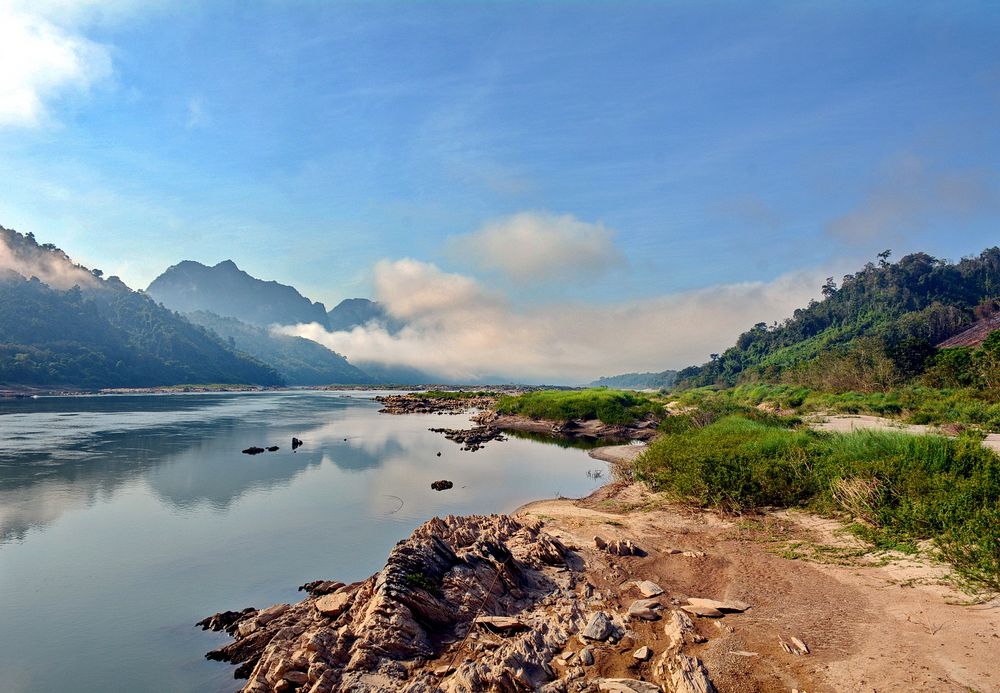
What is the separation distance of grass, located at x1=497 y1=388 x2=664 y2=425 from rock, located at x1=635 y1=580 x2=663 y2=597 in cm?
4762

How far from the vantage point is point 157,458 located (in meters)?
36.4

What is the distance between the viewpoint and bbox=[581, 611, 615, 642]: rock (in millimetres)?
8998

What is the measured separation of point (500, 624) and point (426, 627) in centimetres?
144

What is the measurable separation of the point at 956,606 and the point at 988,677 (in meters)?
2.72

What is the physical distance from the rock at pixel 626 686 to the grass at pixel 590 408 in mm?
51912

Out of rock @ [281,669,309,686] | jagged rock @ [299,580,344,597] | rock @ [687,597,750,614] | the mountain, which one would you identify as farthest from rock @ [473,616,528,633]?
the mountain

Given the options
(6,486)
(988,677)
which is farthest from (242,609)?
(6,486)

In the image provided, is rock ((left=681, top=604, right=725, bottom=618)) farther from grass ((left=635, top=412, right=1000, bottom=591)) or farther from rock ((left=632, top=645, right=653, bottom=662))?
grass ((left=635, top=412, right=1000, bottom=591))

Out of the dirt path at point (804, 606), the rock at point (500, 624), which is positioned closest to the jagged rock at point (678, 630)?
the dirt path at point (804, 606)

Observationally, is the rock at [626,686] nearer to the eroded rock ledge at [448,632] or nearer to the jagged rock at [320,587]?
the eroded rock ledge at [448,632]

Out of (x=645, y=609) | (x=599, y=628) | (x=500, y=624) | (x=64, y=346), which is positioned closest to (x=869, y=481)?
(x=645, y=609)

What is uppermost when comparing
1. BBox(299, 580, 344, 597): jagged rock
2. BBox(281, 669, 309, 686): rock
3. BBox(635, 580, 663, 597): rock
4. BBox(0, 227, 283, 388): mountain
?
BBox(0, 227, 283, 388): mountain

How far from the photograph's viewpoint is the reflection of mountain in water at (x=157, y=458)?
986 inches

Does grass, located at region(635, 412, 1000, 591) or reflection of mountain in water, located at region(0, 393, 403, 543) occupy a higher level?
grass, located at region(635, 412, 1000, 591)
